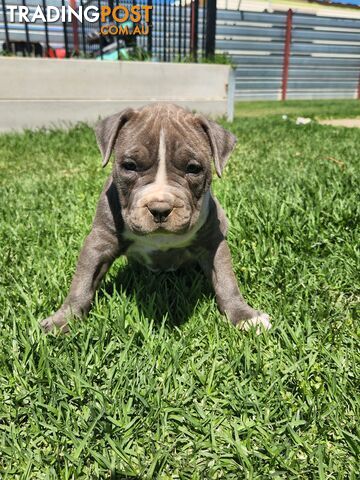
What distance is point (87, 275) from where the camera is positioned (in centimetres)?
277

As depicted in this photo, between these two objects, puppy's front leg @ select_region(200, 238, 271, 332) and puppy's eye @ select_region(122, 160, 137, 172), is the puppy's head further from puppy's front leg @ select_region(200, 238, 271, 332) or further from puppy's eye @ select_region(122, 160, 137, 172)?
puppy's front leg @ select_region(200, 238, 271, 332)

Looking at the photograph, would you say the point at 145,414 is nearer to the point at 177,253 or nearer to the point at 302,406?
the point at 302,406

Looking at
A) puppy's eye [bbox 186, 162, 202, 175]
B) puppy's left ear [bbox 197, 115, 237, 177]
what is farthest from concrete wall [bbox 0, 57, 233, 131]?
puppy's eye [bbox 186, 162, 202, 175]

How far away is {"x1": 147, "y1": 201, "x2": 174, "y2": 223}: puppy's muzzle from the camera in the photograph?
2.30 metres

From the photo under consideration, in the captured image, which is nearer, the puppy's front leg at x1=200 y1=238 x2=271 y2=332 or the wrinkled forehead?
the wrinkled forehead

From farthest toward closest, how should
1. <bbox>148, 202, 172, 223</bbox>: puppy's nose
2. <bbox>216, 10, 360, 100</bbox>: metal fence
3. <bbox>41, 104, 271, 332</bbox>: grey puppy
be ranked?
<bbox>216, 10, 360, 100</bbox>: metal fence → <bbox>41, 104, 271, 332</bbox>: grey puppy → <bbox>148, 202, 172, 223</bbox>: puppy's nose

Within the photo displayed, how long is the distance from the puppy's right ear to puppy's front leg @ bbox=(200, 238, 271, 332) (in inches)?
35.3

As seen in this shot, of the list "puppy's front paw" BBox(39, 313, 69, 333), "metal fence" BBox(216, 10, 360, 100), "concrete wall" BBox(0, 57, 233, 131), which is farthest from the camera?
"metal fence" BBox(216, 10, 360, 100)

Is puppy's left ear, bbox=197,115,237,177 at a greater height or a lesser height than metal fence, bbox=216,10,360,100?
greater

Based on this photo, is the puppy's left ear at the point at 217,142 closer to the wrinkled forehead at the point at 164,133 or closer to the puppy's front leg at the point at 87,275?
the wrinkled forehead at the point at 164,133

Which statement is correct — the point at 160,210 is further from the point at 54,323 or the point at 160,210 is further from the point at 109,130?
the point at 54,323

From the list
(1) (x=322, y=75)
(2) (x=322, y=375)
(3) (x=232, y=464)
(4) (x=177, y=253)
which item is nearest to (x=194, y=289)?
(4) (x=177, y=253)

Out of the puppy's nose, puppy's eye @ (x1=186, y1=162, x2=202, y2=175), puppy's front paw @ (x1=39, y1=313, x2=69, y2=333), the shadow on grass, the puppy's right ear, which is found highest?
the puppy's right ear

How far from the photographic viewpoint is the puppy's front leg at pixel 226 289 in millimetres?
2758
